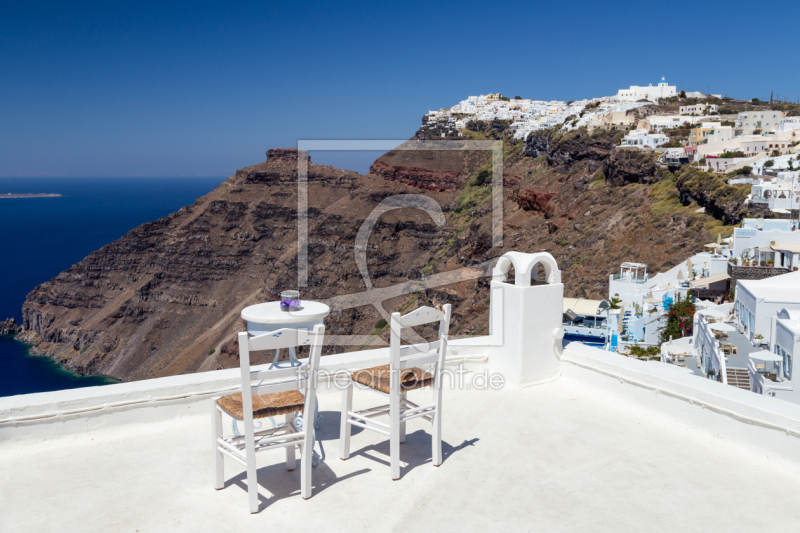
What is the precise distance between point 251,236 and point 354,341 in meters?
23.9

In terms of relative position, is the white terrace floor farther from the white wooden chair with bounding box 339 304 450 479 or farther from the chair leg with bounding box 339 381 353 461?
the white wooden chair with bounding box 339 304 450 479

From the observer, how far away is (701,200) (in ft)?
85.5

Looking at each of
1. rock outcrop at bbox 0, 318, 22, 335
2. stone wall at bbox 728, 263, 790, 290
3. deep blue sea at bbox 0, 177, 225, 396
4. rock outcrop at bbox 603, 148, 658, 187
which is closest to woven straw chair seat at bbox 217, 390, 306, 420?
→ stone wall at bbox 728, 263, 790, 290

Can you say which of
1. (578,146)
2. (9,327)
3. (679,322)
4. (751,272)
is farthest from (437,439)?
(9,327)

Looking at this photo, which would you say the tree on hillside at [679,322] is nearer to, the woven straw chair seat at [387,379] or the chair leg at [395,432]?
the woven straw chair seat at [387,379]

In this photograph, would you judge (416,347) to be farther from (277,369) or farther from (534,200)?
(534,200)

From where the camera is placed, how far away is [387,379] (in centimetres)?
257

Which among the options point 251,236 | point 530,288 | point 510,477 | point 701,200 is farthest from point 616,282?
point 251,236

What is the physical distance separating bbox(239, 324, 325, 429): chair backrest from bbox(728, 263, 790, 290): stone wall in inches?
595

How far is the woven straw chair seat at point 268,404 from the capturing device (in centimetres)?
229

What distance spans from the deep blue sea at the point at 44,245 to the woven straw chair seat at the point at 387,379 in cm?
2960

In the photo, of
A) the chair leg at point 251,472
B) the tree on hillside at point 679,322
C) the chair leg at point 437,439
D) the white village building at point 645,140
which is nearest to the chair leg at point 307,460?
the chair leg at point 251,472

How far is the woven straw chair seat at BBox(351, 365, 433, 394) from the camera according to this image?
2.56m

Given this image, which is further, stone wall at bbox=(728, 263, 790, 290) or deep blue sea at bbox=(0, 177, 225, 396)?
deep blue sea at bbox=(0, 177, 225, 396)
